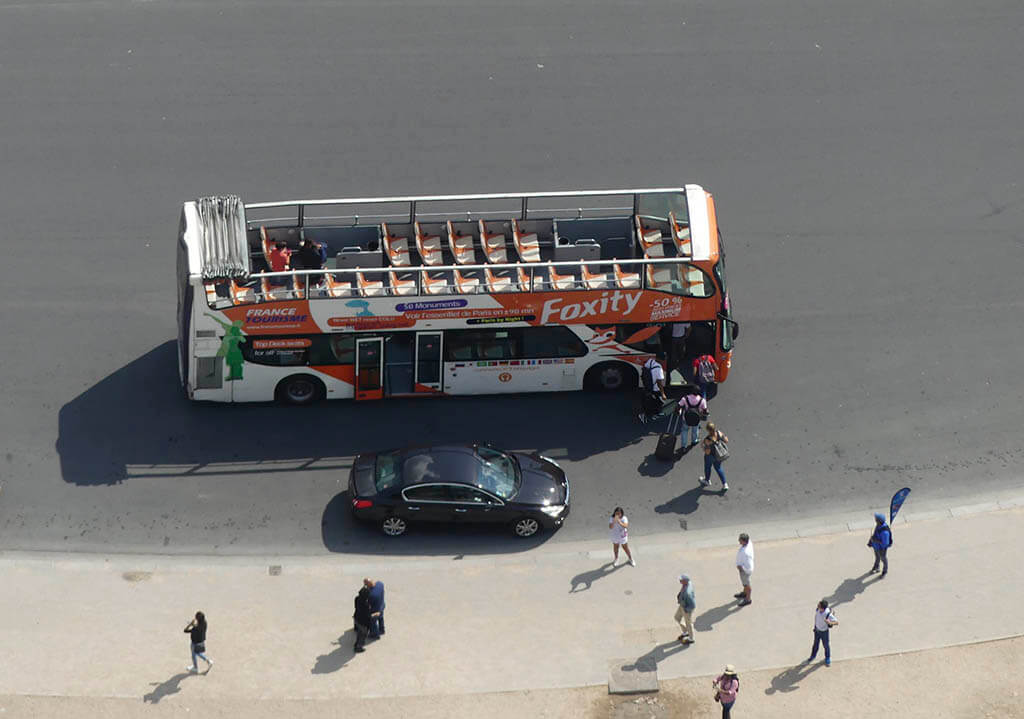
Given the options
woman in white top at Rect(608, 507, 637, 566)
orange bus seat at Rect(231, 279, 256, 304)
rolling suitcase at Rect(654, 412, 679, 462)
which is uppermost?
orange bus seat at Rect(231, 279, 256, 304)

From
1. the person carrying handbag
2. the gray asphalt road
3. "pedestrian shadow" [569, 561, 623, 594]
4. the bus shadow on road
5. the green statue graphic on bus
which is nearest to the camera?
"pedestrian shadow" [569, 561, 623, 594]

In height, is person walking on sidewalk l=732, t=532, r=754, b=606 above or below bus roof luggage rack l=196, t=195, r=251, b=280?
below

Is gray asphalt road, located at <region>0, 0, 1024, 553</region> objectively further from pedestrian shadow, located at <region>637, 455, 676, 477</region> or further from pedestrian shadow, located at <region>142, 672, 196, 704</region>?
pedestrian shadow, located at <region>142, 672, 196, 704</region>

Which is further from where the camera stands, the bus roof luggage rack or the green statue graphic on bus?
the green statue graphic on bus

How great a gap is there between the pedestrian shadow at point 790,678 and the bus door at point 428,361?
917 centimetres

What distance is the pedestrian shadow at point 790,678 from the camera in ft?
76.4

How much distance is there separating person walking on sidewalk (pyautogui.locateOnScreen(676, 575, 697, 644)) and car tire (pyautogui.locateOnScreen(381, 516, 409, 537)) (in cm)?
498

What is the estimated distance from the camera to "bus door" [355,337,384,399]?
94.9 ft

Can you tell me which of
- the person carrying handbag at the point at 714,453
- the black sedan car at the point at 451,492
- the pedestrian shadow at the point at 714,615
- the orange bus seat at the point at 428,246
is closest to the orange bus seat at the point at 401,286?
the orange bus seat at the point at 428,246

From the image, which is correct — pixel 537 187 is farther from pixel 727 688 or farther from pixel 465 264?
pixel 727 688

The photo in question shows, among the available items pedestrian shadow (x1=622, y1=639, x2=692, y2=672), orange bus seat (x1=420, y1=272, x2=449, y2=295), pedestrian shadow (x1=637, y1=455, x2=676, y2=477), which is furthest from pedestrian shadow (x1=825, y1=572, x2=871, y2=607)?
orange bus seat (x1=420, y1=272, x2=449, y2=295)

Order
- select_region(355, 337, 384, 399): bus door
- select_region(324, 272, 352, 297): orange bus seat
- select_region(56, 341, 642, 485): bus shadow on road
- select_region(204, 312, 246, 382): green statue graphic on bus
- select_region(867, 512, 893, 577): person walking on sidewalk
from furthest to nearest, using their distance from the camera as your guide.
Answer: select_region(355, 337, 384, 399): bus door
select_region(324, 272, 352, 297): orange bus seat
select_region(204, 312, 246, 382): green statue graphic on bus
select_region(56, 341, 642, 485): bus shadow on road
select_region(867, 512, 893, 577): person walking on sidewalk

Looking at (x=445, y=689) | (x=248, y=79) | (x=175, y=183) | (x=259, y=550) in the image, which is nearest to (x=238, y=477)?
(x=259, y=550)

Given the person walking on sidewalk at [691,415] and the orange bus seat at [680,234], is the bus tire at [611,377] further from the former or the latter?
the orange bus seat at [680,234]
